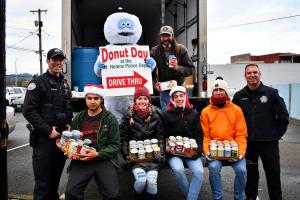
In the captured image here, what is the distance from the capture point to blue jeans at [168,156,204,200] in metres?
4.35

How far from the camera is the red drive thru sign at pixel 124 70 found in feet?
17.1

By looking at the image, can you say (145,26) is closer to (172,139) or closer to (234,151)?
(172,139)

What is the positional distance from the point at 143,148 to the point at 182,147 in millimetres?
454

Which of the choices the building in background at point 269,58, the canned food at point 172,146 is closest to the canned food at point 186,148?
the canned food at point 172,146

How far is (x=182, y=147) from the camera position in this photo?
4.46m

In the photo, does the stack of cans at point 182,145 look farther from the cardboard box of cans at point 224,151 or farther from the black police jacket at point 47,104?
the black police jacket at point 47,104

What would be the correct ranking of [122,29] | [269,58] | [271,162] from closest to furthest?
[271,162] < [122,29] < [269,58]

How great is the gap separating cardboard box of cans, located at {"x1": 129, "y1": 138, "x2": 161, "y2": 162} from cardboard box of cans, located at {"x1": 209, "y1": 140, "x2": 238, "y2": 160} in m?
0.65

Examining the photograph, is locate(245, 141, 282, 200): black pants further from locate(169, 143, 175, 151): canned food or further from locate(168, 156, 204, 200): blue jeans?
locate(169, 143, 175, 151): canned food

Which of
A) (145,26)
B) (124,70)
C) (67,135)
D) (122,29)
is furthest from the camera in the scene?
(145,26)

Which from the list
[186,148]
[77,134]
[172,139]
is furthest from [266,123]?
[77,134]

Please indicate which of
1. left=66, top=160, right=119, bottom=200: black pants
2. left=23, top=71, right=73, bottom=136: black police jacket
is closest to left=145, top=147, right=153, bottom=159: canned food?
left=66, top=160, right=119, bottom=200: black pants

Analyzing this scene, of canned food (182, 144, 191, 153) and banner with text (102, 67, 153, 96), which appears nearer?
canned food (182, 144, 191, 153)

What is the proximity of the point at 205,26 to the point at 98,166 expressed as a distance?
11.6ft
